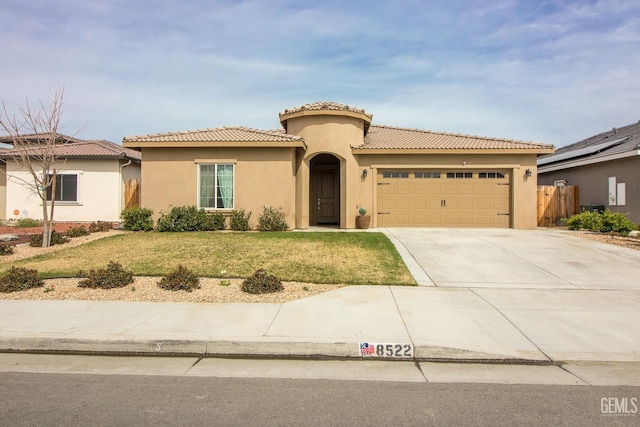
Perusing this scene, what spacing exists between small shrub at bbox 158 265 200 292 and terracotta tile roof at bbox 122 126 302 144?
841 cm

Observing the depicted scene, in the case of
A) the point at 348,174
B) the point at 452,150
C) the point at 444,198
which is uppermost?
the point at 452,150

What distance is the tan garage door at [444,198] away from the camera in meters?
16.9

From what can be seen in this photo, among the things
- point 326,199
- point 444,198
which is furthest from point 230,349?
point 326,199

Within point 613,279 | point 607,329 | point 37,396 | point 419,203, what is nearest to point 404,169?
point 419,203

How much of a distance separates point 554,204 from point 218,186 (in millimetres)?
14576

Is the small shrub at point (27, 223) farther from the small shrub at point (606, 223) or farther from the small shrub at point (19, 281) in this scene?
the small shrub at point (606, 223)

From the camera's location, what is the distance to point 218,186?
1633 cm

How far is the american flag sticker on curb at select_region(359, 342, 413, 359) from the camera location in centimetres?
531

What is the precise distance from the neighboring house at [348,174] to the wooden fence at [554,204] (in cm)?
214

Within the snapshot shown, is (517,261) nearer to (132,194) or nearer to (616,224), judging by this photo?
(616,224)

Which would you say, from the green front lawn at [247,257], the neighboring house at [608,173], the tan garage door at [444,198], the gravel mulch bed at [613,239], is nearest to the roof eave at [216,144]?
the green front lawn at [247,257]

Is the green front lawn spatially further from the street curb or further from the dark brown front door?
the dark brown front door

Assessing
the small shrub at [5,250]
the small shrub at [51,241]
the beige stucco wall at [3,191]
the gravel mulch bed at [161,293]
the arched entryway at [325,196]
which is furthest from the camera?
the beige stucco wall at [3,191]

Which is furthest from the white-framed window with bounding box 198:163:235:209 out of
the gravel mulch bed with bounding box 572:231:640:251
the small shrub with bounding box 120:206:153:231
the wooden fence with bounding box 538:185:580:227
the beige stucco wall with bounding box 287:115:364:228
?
the wooden fence with bounding box 538:185:580:227
